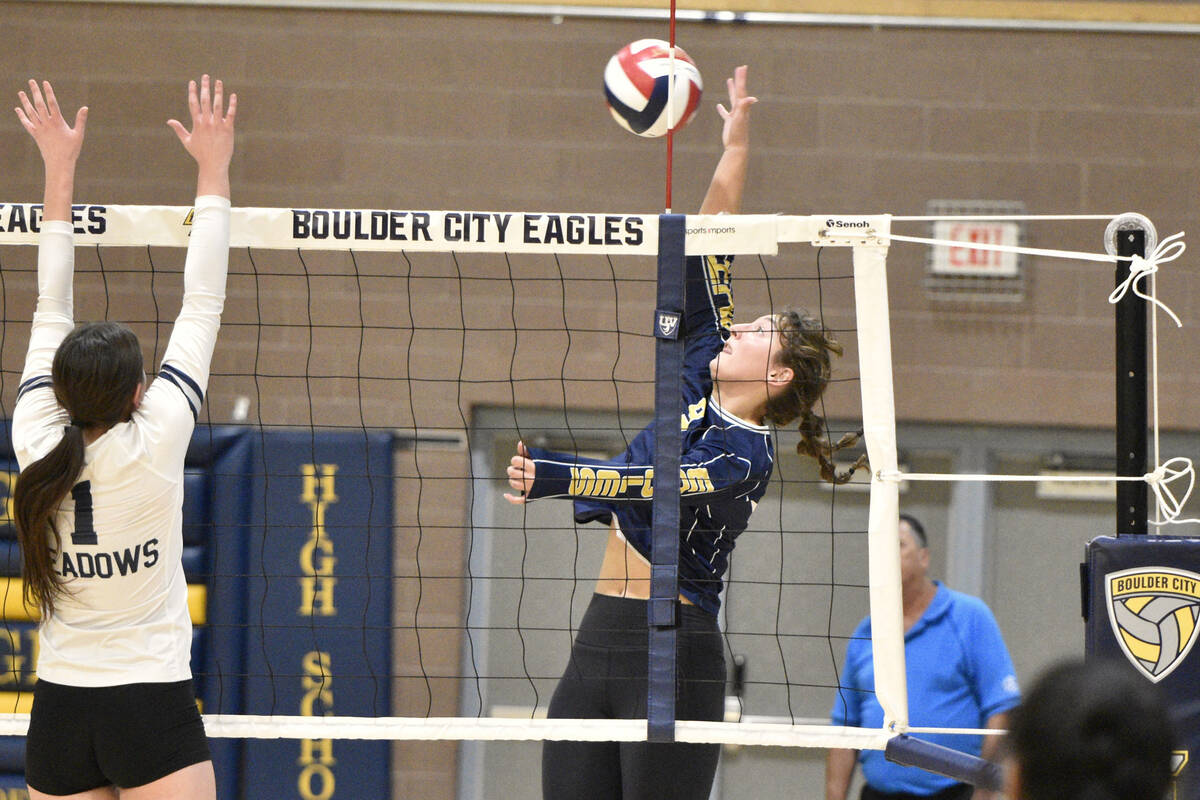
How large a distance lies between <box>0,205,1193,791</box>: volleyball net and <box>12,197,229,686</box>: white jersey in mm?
2141

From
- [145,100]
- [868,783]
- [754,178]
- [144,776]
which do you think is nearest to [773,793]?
[868,783]

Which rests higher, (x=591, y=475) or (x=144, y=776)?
(x=591, y=475)

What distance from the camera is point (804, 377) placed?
2961 millimetres

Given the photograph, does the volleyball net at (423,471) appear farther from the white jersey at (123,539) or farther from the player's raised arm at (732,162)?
the white jersey at (123,539)

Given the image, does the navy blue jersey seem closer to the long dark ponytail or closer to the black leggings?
the black leggings

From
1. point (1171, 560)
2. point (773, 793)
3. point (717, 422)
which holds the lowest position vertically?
point (773, 793)

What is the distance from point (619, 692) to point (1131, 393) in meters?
1.23

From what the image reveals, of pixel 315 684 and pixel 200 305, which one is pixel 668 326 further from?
pixel 315 684

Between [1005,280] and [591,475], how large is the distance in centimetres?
273

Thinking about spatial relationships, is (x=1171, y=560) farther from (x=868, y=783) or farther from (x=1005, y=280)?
(x=1005, y=280)

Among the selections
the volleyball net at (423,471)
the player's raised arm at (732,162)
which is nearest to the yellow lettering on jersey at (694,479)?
the player's raised arm at (732,162)

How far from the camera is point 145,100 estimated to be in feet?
16.4

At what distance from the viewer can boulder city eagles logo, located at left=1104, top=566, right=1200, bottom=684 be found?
257cm

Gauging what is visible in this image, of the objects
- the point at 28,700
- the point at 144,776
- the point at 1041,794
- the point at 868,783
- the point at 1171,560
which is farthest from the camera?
the point at 28,700
